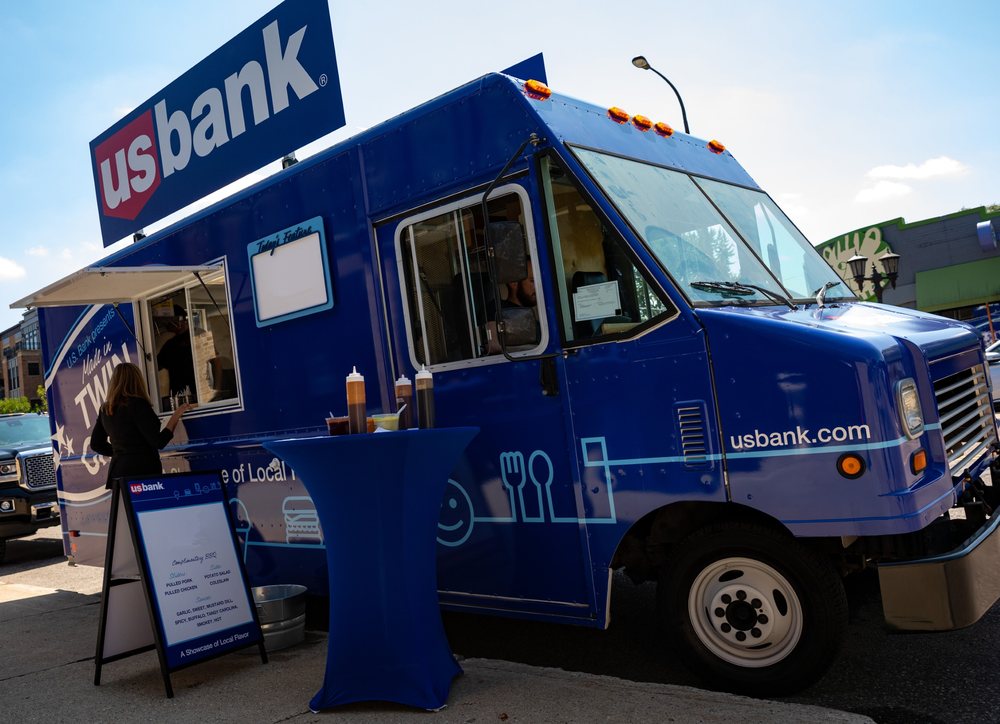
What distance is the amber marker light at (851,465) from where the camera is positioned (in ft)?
11.5

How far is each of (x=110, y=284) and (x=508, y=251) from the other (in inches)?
155

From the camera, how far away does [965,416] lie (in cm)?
431

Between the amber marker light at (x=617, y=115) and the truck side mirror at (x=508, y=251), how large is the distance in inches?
45.1

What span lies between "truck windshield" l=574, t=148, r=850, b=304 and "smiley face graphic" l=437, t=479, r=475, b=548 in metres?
1.70

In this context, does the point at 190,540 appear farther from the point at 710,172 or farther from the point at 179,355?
the point at 710,172

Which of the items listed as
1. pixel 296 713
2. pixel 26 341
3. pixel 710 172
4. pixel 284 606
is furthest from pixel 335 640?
pixel 26 341

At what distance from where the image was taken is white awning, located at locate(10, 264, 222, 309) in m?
6.33

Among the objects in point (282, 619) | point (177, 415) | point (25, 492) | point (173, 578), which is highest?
point (177, 415)

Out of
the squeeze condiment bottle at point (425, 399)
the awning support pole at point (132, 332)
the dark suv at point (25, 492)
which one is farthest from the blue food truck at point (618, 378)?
the dark suv at point (25, 492)

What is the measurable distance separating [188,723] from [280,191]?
327cm

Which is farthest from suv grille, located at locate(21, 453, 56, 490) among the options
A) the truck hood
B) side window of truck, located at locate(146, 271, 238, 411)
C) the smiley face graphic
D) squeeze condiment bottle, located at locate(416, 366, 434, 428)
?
the truck hood

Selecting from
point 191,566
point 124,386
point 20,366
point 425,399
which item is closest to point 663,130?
point 425,399

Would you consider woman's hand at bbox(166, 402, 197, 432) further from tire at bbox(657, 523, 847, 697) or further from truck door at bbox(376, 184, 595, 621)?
tire at bbox(657, 523, 847, 697)

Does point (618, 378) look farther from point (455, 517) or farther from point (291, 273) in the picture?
point (291, 273)
